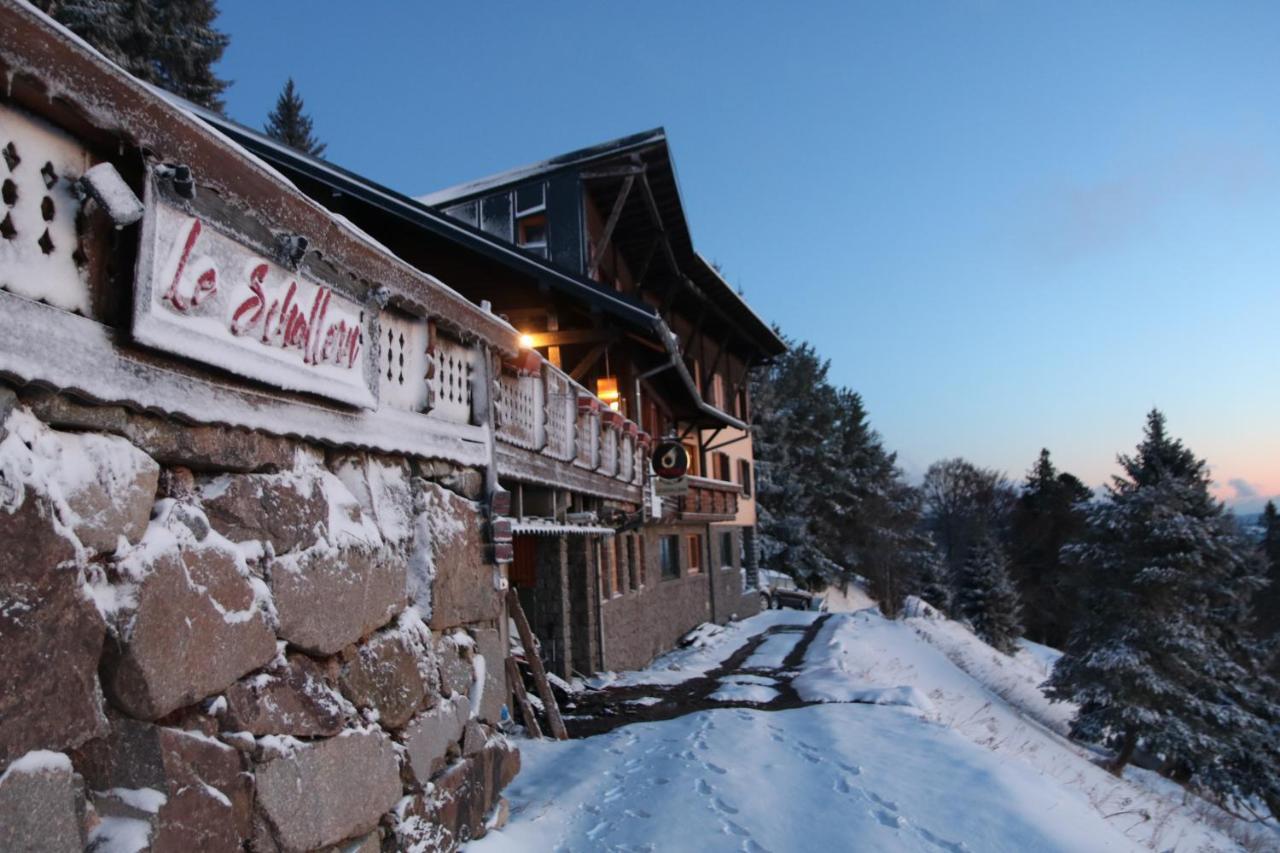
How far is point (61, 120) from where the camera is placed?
2699 millimetres

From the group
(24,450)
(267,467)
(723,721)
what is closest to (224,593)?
(267,467)

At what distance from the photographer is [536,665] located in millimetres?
8938

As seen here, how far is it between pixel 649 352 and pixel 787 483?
27.9m

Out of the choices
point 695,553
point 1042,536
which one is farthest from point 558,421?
point 1042,536

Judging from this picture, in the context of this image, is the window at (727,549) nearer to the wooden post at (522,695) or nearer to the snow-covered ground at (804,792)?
the snow-covered ground at (804,792)

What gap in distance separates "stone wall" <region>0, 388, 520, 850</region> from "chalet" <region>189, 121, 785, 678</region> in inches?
107

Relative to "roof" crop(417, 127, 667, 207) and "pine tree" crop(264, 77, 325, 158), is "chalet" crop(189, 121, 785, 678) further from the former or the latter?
"pine tree" crop(264, 77, 325, 158)

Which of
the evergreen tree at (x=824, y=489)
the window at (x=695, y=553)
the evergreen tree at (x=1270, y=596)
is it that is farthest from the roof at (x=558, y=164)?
the evergreen tree at (x=824, y=489)

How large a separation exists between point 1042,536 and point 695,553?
4138 centimetres

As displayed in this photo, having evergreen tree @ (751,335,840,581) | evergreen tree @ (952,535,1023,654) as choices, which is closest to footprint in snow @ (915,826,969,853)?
evergreen tree @ (751,335,840,581)

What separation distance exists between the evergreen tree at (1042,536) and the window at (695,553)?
112 feet

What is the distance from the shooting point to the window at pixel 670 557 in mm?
22156

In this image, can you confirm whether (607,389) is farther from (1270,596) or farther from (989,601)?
(1270,596)

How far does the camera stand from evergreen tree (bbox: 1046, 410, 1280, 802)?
19266 millimetres
